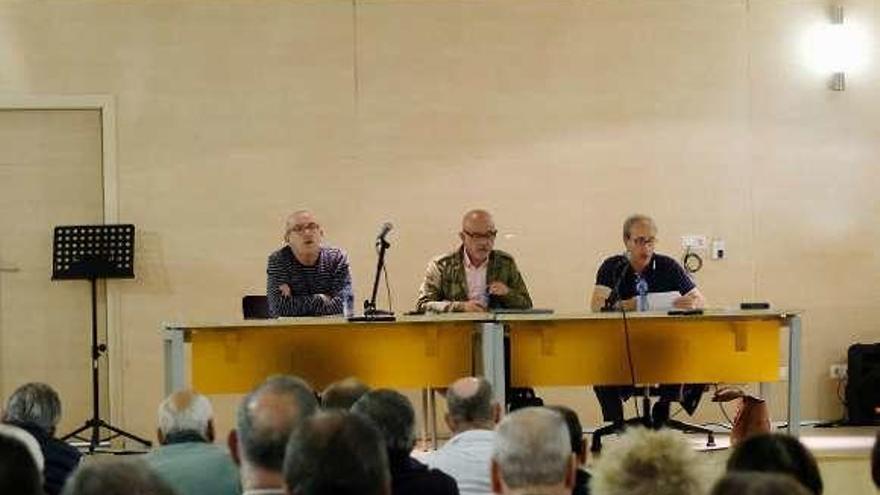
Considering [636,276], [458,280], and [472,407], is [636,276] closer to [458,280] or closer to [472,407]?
[458,280]

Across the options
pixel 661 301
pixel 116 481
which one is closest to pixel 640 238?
pixel 661 301

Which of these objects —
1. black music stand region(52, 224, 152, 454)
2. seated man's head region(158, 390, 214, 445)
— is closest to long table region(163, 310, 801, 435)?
black music stand region(52, 224, 152, 454)

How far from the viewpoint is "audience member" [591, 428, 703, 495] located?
279cm

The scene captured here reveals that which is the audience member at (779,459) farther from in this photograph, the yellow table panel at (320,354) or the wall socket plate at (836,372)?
the wall socket plate at (836,372)

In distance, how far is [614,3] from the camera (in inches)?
369

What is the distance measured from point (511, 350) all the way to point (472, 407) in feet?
8.32

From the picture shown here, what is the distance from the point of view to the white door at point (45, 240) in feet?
29.9

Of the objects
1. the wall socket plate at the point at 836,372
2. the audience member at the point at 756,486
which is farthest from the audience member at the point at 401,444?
the wall socket plate at the point at 836,372

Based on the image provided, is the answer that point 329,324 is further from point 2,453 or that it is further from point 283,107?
point 2,453

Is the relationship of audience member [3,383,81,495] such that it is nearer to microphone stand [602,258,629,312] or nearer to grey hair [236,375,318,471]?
grey hair [236,375,318,471]

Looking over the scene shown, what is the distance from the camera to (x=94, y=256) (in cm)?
886

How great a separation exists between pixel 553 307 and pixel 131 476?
702 centimetres

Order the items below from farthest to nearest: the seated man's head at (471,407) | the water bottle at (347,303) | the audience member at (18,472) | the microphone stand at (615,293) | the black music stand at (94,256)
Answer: the black music stand at (94,256)
the water bottle at (347,303)
the microphone stand at (615,293)
the seated man's head at (471,407)
the audience member at (18,472)

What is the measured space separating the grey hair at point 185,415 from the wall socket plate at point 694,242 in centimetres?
556
